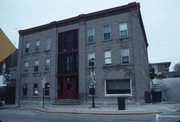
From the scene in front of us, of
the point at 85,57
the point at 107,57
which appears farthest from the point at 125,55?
the point at 85,57

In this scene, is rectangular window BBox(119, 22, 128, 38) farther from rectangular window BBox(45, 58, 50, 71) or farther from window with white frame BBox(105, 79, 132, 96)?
rectangular window BBox(45, 58, 50, 71)

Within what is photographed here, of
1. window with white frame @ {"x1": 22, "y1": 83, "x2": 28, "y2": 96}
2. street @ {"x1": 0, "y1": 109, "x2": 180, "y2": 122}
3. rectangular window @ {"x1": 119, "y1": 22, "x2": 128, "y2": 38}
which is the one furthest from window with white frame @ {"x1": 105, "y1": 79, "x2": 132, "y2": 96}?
window with white frame @ {"x1": 22, "y1": 83, "x2": 28, "y2": 96}

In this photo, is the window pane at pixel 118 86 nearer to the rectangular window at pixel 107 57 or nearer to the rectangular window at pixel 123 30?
the rectangular window at pixel 107 57

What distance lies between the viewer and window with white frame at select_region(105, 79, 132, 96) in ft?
62.2

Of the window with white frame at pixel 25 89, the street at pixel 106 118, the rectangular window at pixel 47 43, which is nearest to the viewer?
the street at pixel 106 118

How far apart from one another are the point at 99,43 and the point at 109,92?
19.9 ft

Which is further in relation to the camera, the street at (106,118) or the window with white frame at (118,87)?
the window with white frame at (118,87)

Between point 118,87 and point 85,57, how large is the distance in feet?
18.4

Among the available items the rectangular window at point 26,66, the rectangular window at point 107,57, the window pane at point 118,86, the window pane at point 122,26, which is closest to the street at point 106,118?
the window pane at point 118,86

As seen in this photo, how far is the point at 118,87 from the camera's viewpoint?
19453mm

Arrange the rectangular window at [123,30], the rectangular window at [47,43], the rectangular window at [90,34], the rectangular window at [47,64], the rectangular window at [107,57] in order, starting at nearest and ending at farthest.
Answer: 1. the rectangular window at [123,30]
2. the rectangular window at [107,57]
3. the rectangular window at [90,34]
4. the rectangular window at [47,64]
5. the rectangular window at [47,43]

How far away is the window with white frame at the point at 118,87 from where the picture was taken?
62.2ft

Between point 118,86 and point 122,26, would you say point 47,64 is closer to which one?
point 118,86

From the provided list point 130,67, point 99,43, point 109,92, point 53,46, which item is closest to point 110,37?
point 99,43
